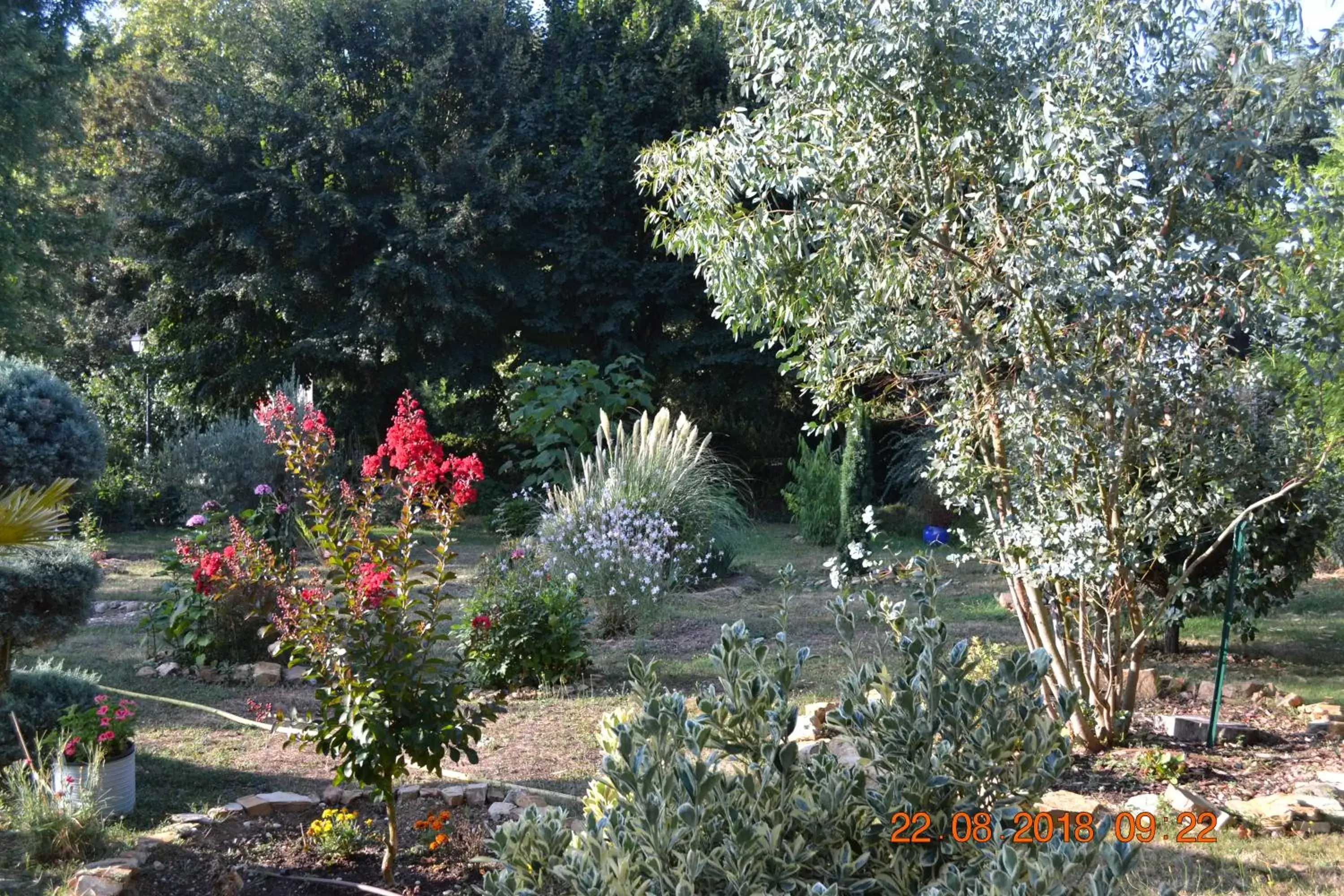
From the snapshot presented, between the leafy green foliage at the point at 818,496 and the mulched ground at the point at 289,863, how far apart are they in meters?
8.47

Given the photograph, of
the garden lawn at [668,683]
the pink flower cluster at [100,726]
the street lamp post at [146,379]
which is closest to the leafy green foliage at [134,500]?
the street lamp post at [146,379]

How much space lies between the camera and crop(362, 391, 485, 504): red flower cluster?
3.10 meters

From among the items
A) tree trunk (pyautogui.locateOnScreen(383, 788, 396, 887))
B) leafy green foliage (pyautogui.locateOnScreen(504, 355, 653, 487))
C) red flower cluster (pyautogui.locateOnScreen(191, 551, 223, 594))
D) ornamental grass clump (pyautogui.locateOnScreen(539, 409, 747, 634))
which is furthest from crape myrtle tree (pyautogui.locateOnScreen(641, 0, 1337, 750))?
leafy green foliage (pyautogui.locateOnScreen(504, 355, 653, 487))

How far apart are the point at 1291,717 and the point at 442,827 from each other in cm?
395

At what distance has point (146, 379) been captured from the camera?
14.5 metres

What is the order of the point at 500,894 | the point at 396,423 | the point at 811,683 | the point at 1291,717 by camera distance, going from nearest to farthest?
the point at 500,894, the point at 396,423, the point at 1291,717, the point at 811,683

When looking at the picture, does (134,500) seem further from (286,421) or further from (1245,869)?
(1245,869)

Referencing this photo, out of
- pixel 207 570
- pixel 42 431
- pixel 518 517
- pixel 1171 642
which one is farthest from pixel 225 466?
pixel 1171 642

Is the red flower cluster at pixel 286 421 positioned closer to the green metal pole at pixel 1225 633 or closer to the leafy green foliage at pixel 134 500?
the green metal pole at pixel 1225 633

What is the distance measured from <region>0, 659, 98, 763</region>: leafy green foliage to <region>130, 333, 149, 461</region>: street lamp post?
10058mm

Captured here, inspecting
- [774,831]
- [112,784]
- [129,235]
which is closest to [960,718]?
[774,831]

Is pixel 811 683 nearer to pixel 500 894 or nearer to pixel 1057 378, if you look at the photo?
pixel 1057 378

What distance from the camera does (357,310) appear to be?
13648mm

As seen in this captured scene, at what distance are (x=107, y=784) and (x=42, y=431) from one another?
373 centimetres
